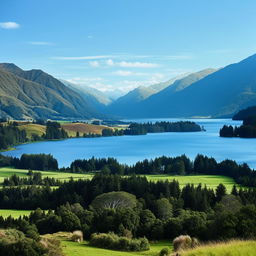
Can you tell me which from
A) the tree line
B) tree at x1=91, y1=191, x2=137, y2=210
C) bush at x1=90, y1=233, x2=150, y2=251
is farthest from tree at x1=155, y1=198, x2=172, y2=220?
the tree line

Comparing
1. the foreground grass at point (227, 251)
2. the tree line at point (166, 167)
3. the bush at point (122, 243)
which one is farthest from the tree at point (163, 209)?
the tree line at point (166, 167)

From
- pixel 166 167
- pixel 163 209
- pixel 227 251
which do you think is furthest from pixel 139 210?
pixel 166 167

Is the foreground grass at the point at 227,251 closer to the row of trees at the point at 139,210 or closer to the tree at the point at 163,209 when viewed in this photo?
the row of trees at the point at 139,210

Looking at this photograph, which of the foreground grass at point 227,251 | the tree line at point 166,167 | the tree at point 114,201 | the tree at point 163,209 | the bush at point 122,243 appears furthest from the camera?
the tree line at point 166,167

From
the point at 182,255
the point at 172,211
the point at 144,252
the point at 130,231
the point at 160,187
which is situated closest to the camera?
the point at 182,255

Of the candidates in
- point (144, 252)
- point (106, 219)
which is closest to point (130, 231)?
point (106, 219)

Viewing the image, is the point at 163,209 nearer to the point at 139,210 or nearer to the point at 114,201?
the point at 139,210

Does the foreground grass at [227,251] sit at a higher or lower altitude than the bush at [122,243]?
higher

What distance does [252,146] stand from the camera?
165250 millimetres

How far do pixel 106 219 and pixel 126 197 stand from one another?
17.2m

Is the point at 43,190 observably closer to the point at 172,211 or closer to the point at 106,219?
the point at 172,211

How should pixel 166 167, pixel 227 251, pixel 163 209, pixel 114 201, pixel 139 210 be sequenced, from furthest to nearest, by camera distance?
pixel 166 167 → pixel 114 201 → pixel 163 209 → pixel 139 210 → pixel 227 251

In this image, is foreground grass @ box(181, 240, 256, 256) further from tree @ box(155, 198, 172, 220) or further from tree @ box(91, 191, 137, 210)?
tree @ box(91, 191, 137, 210)

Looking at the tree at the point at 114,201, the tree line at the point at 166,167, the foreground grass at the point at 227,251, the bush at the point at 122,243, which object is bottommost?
the tree line at the point at 166,167
